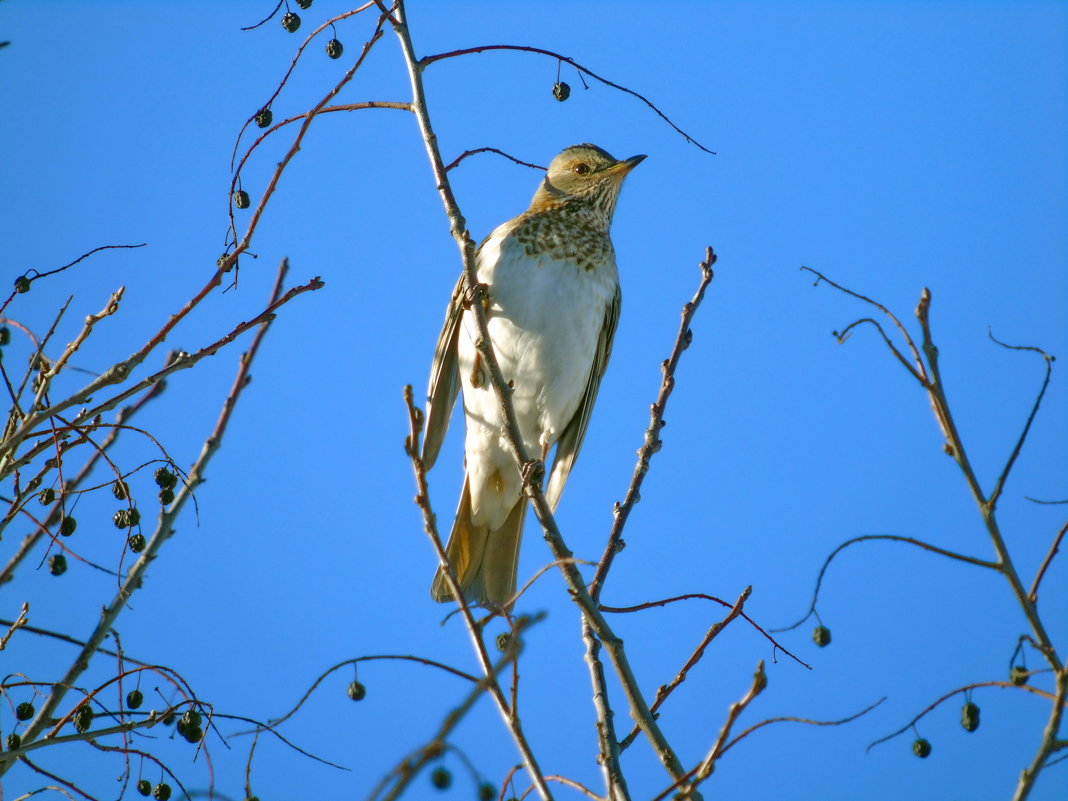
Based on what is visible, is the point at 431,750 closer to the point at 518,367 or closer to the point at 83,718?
the point at 83,718

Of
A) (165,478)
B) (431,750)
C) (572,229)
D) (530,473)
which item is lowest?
(431,750)

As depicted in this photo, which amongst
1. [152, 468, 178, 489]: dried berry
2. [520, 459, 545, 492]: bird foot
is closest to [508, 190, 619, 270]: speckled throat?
[520, 459, 545, 492]: bird foot

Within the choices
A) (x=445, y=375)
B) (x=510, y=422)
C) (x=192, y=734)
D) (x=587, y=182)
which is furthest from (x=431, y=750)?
(x=587, y=182)

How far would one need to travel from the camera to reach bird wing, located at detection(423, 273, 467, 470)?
16.9 ft

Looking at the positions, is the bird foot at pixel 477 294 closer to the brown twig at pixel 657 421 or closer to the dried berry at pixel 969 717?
the brown twig at pixel 657 421

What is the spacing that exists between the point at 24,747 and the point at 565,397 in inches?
136

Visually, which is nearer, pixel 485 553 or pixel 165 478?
pixel 165 478

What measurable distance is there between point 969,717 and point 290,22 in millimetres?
3015

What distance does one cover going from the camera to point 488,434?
5.52 m

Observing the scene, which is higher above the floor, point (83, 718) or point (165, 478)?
point (165, 478)

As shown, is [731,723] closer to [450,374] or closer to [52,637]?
[52,637]

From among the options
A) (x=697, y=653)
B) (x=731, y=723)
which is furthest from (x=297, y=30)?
(x=731, y=723)

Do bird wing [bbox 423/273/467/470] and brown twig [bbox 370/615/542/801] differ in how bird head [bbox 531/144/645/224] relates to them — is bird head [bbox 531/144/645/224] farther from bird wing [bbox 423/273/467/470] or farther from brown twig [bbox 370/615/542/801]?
Result: brown twig [bbox 370/615/542/801]

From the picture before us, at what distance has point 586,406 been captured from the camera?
5.82 meters
